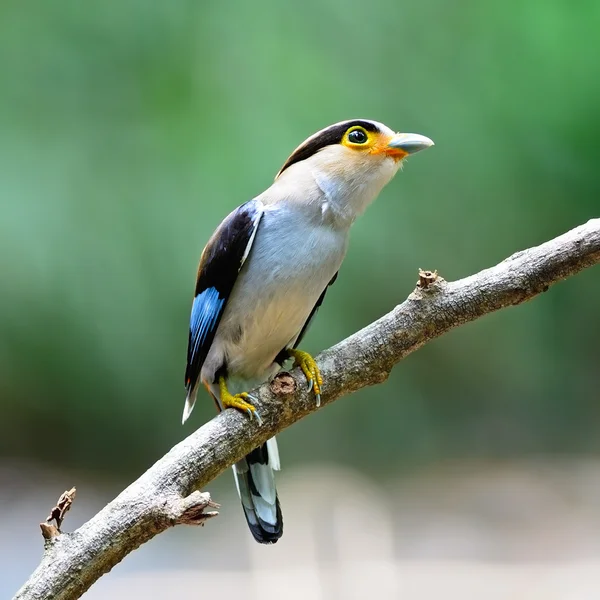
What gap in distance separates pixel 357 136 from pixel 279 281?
0.34 m

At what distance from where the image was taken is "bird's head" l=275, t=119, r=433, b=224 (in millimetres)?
1639

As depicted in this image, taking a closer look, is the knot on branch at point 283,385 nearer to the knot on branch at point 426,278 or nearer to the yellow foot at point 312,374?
the yellow foot at point 312,374

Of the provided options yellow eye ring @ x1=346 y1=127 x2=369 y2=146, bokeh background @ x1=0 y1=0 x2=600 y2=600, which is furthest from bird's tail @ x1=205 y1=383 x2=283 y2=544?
bokeh background @ x1=0 y1=0 x2=600 y2=600

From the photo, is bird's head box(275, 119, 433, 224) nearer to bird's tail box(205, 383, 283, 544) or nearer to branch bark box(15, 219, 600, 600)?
branch bark box(15, 219, 600, 600)

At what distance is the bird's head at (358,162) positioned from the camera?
5.38ft

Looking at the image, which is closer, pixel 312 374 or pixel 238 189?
pixel 312 374

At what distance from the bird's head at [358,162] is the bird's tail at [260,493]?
567 millimetres

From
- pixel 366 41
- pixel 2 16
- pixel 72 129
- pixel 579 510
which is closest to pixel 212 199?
pixel 72 129

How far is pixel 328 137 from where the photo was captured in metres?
1.70

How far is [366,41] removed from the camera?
3203 millimetres

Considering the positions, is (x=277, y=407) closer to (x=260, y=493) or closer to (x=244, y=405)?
(x=244, y=405)

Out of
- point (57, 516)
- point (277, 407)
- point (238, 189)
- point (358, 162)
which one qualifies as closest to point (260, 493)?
point (277, 407)

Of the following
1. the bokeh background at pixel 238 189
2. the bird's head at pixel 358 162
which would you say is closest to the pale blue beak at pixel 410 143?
the bird's head at pixel 358 162

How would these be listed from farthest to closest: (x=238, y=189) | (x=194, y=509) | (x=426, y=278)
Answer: (x=238, y=189) < (x=426, y=278) < (x=194, y=509)
